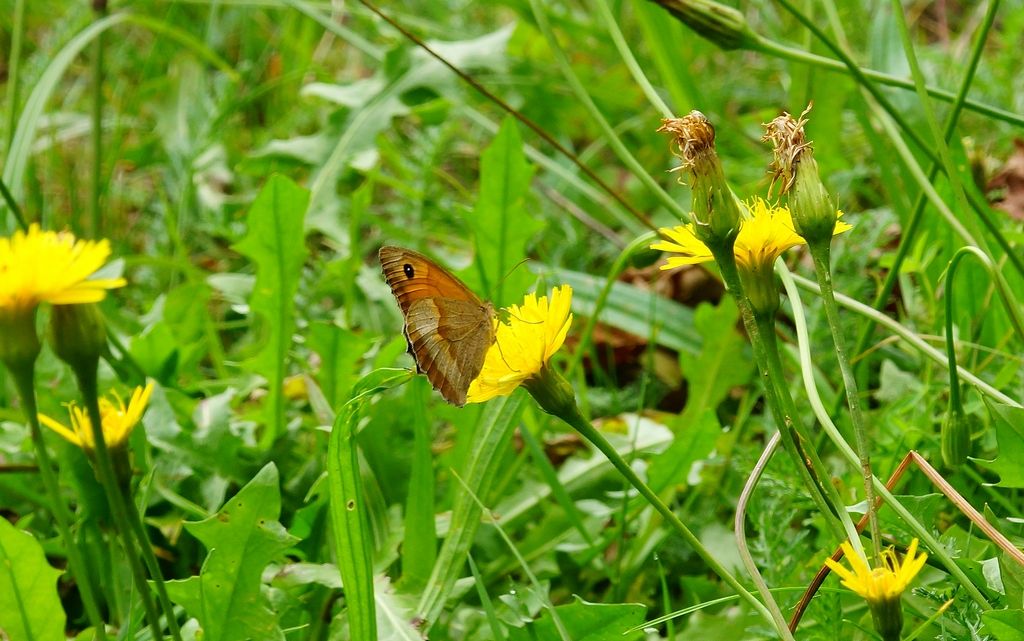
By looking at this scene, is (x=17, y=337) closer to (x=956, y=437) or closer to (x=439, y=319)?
(x=439, y=319)

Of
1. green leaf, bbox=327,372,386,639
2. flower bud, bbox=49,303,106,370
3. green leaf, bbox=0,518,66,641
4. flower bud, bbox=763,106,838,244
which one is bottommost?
green leaf, bbox=0,518,66,641

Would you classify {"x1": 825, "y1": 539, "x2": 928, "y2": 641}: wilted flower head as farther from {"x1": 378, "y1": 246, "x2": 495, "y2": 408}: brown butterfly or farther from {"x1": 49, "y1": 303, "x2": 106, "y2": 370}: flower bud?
{"x1": 49, "y1": 303, "x2": 106, "y2": 370}: flower bud

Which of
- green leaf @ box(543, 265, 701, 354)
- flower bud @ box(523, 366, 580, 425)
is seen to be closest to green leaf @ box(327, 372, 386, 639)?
flower bud @ box(523, 366, 580, 425)

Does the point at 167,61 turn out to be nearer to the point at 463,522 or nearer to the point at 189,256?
the point at 189,256

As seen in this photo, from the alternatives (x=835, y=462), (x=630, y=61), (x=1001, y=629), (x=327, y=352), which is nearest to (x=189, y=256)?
(x=327, y=352)

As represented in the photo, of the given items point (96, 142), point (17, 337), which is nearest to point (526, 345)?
point (17, 337)

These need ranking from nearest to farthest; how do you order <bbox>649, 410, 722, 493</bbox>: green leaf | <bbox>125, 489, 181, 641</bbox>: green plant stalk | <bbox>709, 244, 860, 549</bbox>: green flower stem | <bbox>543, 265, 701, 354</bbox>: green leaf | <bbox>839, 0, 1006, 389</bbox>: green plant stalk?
<bbox>709, 244, 860, 549</bbox>: green flower stem, <bbox>125, 489, 181, 641</bbox>: green plant stalk, <bbox>839, 0, 1006, 389</bbox>: green plant stalk, <bbox>649, 410, 722, 493</bbox>: green leaf, <bbox>543, 265, 701, 354</bbox>: green leaf
